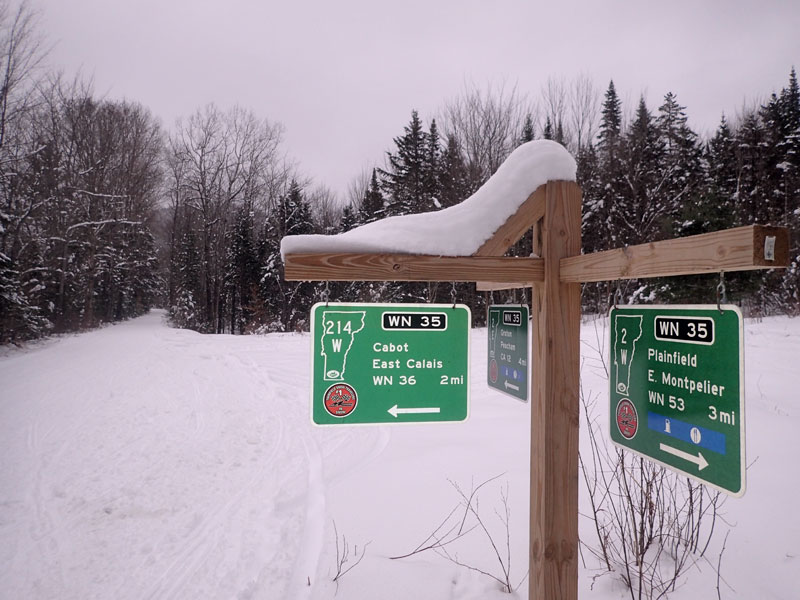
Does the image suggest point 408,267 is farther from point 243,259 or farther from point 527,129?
point 243,259

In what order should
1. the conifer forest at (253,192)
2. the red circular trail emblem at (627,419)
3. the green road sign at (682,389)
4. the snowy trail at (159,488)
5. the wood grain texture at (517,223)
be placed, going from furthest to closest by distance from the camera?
the conifer forest at (253,192) → the snowy trail at (159,488) → the wood grain texture at (517,223) → the red circular trail emblem at (627,419) → the green road sign at (682,389)

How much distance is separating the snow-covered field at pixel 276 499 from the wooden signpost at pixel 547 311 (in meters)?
1.17

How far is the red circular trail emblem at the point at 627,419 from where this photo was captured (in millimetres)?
1640

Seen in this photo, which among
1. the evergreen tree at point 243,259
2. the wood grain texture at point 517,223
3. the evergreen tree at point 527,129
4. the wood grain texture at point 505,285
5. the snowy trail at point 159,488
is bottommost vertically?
the snowy trail at point 159,488

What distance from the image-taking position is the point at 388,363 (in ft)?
6.61

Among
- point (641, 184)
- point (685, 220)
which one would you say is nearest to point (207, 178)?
point (641, 184)

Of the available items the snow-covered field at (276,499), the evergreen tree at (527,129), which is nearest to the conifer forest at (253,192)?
the evergreen tree at (527,129)

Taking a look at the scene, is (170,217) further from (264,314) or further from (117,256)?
(264,314)

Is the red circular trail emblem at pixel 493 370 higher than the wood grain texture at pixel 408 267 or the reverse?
the reverse

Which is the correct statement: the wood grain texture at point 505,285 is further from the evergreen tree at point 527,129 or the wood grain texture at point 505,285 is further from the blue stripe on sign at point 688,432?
the evergreen tree at point 527,129

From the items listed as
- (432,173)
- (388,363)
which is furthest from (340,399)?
(432,173)

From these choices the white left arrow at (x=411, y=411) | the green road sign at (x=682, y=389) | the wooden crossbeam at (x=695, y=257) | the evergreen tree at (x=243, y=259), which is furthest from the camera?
the evergreen tree at (x=243, y=259)

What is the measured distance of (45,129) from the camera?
23.8 metres

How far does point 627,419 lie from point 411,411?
34.3 inches
